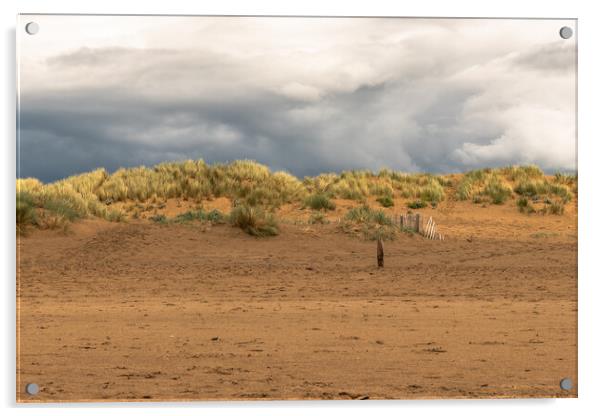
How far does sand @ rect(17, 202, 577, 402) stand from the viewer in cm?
666

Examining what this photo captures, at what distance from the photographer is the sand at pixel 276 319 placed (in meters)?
6.66

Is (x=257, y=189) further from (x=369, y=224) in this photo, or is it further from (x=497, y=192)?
(x=497, y=192)

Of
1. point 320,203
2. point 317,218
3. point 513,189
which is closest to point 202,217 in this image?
point 317,218

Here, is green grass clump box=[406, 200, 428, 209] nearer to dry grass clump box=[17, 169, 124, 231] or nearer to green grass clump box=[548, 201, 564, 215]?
green grass clump box=[548, 201, 564, 215]

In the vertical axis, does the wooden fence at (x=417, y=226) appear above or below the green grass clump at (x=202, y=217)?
below

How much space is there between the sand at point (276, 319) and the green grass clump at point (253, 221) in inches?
7.9

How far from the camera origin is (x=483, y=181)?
14.4m

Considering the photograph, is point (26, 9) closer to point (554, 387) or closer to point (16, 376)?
point (16, 376)

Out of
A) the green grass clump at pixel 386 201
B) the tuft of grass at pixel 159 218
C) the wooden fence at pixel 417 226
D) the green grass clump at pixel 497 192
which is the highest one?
the green grass clump at pixel 497 192

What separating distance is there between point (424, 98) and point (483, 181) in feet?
20.7

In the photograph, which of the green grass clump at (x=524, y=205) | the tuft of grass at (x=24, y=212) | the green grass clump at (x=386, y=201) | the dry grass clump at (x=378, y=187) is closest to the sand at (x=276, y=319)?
the tuft of grass at (x=24, y=212)

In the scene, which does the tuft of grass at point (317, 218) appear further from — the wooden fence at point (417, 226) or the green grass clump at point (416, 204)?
the green grass clump at point (416, 204)

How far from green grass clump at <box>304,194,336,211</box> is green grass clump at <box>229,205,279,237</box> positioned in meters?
1.57

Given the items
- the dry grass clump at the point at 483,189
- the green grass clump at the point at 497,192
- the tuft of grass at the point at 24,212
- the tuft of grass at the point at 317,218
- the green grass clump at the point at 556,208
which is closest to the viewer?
the tuft of grass at the point at 24,212
